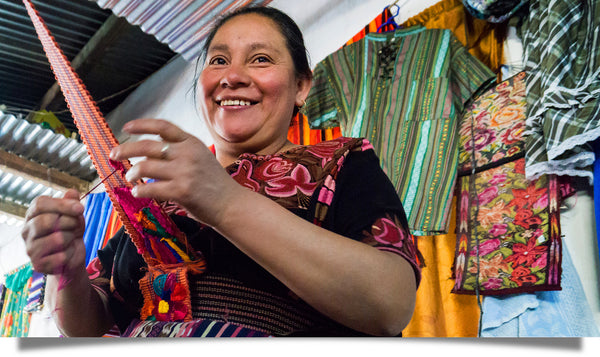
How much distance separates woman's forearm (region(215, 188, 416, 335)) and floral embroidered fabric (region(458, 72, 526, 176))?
1.52ft

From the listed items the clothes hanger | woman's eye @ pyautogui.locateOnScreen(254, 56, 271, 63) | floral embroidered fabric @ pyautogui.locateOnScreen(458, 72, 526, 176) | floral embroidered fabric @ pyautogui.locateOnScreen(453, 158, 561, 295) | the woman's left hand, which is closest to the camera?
the woman's left hand

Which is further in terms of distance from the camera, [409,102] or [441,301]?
[409,102]

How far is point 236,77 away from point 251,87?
2 cm

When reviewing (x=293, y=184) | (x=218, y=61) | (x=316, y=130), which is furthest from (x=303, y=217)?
(x=316, y=130)

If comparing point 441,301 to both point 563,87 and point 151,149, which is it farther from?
point 151,149

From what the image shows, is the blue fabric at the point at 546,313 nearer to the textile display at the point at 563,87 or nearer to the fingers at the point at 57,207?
the textile display at the point at 563,87

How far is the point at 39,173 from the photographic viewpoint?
80 cm

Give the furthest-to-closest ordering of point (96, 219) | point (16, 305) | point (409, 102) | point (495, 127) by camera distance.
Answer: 1. point (409, 102)
2. point (495, 127)
3. point (16, 305)
4. point (96, 219)

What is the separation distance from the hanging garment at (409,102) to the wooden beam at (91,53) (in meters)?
0.35

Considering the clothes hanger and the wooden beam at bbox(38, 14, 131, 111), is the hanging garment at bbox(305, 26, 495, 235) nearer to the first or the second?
the clothes hanger

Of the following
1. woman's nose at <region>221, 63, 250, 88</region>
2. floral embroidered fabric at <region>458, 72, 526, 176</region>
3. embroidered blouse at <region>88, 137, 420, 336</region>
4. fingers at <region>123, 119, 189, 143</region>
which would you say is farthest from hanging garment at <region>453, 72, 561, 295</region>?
fingers at <region>123, 119, 189, 143</region>

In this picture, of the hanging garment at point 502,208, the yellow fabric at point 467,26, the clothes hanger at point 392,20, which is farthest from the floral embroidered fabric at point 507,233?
the clothes hanger at point 392,20

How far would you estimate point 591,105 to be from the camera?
0.78 metres

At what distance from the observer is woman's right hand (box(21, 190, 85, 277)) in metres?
0.57
